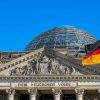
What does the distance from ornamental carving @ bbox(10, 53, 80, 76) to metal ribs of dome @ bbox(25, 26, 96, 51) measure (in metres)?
31.9

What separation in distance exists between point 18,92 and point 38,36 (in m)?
43.6

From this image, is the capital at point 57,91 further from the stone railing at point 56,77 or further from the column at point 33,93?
the column at point 33,93

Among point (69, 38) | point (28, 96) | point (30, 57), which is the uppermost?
point (69, 38)

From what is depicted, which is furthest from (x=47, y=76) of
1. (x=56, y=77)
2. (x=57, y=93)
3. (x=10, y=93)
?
(x=10, y=93)

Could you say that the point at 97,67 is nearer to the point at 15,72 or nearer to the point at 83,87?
the point at 83,87

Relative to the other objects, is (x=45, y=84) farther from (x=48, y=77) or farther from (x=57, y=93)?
(x=57, y=93)

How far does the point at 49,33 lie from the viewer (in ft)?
424

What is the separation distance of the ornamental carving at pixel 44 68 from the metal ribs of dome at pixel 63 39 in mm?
31921

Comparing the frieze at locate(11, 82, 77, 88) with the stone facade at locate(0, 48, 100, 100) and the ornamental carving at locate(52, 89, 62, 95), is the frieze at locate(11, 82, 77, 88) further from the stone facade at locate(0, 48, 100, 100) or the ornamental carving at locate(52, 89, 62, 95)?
the ornamental carving at locate(52, 89, 62, 95)

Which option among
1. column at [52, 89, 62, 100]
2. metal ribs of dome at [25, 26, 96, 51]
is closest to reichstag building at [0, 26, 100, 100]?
column at [52, 89, 62, 100]

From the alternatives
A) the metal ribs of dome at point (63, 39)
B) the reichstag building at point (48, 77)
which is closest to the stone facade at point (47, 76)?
the reichstag building at point (48, 77)

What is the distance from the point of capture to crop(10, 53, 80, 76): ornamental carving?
85625 millimetres

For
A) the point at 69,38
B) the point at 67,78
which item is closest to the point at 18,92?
the point at 67,78

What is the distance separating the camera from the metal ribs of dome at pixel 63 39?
400 ft
